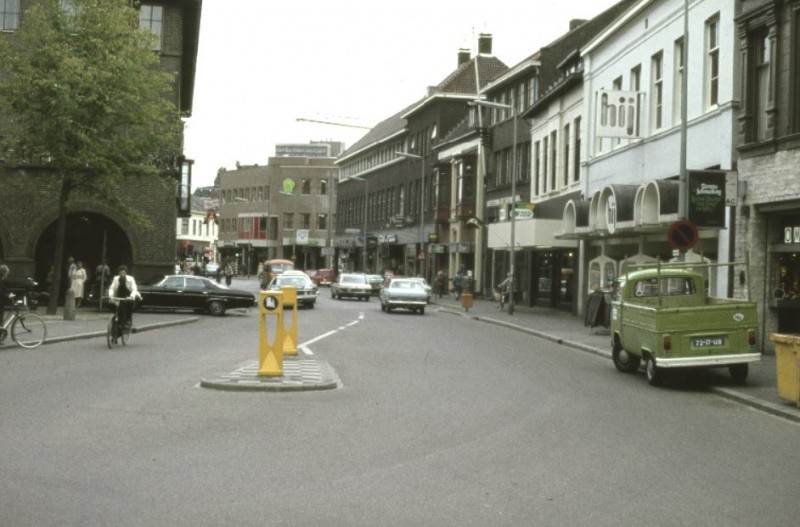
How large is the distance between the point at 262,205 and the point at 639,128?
97.9 m

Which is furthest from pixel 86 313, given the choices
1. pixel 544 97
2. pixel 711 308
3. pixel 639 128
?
pixel 711 308

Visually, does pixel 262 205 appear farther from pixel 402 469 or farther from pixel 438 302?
pixel 402 469

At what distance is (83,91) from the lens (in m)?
32.5

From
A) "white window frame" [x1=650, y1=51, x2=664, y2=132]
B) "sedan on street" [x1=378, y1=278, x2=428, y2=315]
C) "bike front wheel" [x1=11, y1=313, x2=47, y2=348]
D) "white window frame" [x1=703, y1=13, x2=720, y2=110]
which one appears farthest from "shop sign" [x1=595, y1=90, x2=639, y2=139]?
"bike front wheel" [x1=11, y1=313, x2=47, y2=348]

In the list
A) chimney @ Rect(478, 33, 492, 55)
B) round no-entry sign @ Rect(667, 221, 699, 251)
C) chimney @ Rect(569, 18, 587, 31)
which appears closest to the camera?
round no-entry sign @ Rect(667, 221, 699, 251)

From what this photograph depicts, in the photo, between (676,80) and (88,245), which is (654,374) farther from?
(88,245)

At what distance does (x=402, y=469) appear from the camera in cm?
913

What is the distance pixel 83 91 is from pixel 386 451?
24.9 metres

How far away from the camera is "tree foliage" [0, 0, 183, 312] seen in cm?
3238

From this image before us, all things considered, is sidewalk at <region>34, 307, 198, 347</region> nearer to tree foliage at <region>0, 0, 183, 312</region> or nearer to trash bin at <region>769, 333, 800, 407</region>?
tree foliage at <region>0, 0, 183, 312</region>

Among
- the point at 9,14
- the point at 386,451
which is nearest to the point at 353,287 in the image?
the point at 9,14

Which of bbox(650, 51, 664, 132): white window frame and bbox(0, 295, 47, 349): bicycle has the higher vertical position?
bbox(650, 51, 664, 132): white window frame

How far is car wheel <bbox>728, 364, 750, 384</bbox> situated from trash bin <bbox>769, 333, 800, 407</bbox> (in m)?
2.48

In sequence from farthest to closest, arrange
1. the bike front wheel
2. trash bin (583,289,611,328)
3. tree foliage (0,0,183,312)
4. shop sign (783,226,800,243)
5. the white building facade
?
tree foliage (0,0,183,312)
trash bin (583,289,611,328)
the white building facade
shop sign (783,226,800,243)
the bike front wheel
